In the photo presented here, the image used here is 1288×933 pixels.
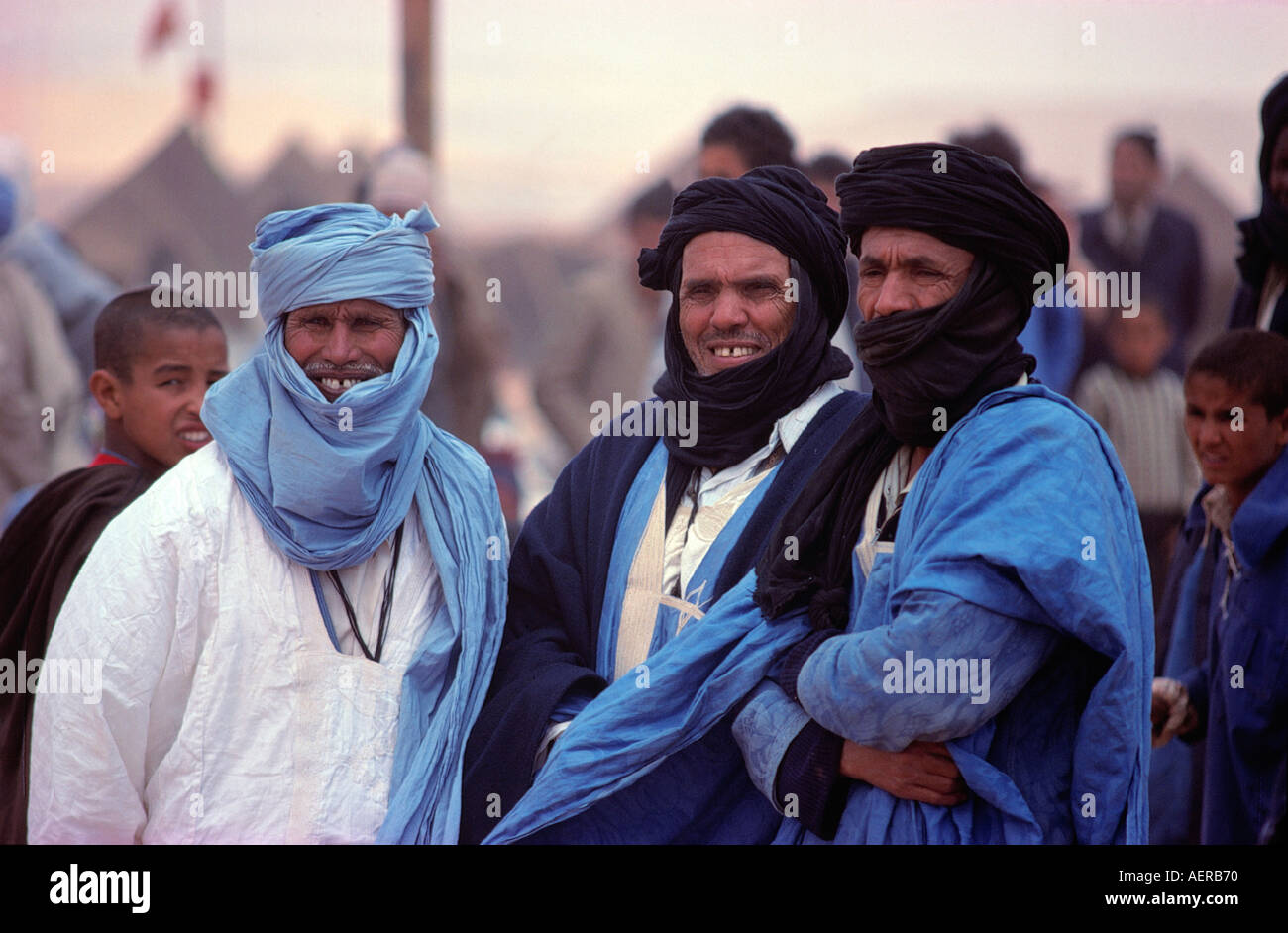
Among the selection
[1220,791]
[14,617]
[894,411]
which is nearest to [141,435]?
[14,617]

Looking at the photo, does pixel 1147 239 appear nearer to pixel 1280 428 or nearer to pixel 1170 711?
pixel 1280 428

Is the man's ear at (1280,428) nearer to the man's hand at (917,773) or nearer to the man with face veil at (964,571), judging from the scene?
the man with face veil at (964,571)

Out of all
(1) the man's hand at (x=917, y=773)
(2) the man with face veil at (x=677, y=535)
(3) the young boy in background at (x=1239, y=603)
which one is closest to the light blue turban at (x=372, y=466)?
(2) the man with face veil at (x=677, y=535)

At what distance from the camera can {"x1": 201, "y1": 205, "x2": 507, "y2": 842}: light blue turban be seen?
10.2 ft

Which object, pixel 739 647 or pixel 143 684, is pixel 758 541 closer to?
pixel 739 647

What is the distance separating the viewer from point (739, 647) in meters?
2.94

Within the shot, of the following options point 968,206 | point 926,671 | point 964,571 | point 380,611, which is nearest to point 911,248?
point 968,206

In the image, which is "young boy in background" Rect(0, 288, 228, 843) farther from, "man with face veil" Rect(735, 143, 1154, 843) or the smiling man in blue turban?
"man with face veil" Rect(735, 143, 1154, 843)

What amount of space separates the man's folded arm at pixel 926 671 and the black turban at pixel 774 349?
0.67 meters

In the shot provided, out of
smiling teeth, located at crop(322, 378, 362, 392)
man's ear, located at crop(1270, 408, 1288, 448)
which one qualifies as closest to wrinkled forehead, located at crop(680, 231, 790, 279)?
smiling teeth, located at crop(322, 378, 362, 392)

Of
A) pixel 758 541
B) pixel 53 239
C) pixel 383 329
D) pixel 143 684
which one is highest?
pixel 53 239

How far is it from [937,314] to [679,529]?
32.2 inches

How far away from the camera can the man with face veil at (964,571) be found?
8.54 feet
